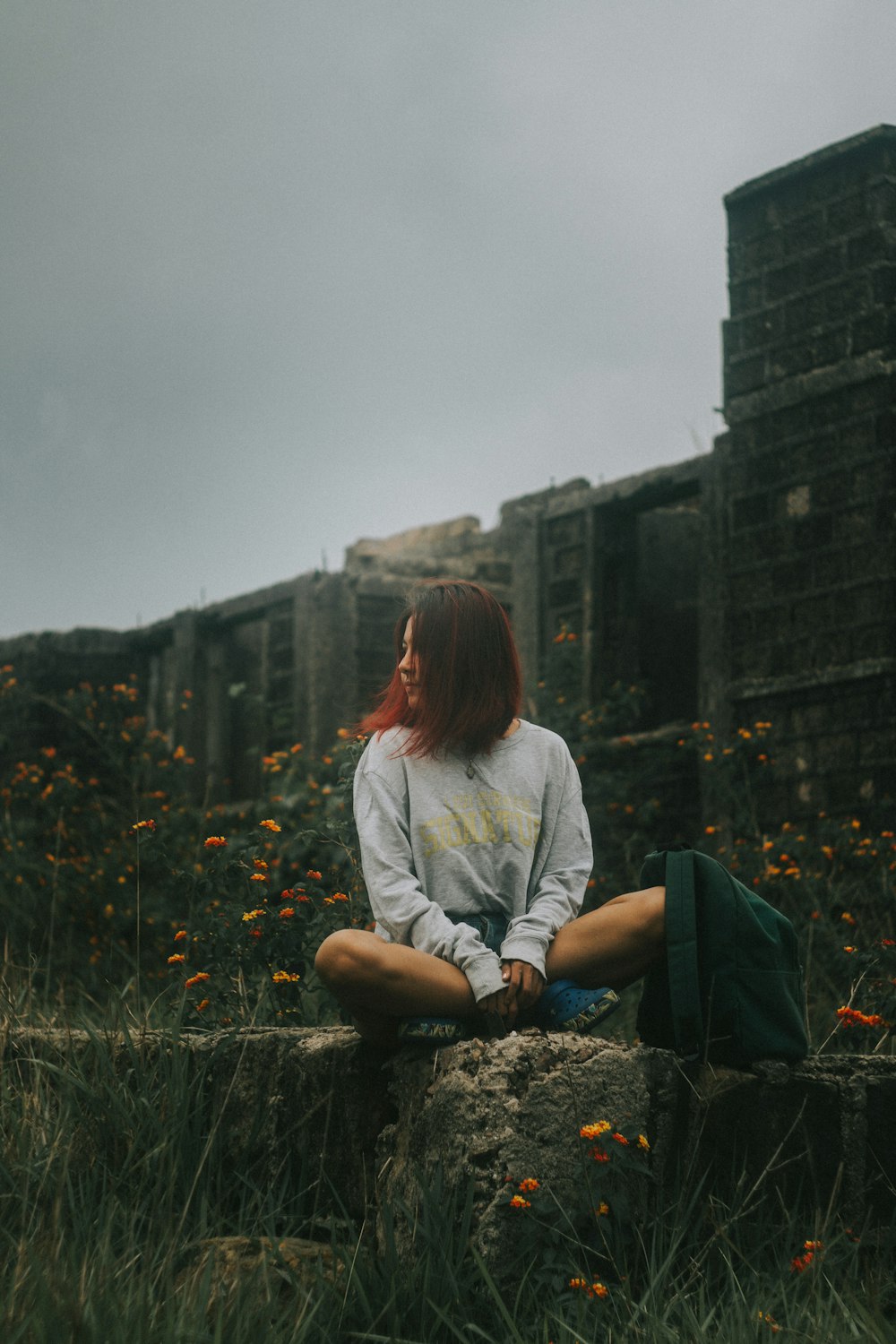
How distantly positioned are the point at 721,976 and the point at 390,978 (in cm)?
63

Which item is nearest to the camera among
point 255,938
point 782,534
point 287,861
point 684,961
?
point 684,961

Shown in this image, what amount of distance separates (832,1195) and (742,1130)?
28 centimetres

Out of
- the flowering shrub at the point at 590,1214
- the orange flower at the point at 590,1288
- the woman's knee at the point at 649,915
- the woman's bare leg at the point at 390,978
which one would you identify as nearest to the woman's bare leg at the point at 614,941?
the woman's knee at the point at 649,915

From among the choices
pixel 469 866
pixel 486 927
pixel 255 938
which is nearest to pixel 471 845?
pixel 469 866

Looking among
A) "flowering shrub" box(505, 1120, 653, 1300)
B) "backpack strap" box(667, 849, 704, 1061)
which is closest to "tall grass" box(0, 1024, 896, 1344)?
"flowering shrub" box(505, 1120, 653, 1300)

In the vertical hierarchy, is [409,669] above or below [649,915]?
above

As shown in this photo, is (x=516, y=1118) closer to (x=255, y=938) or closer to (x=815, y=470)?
(x=255, y=938)

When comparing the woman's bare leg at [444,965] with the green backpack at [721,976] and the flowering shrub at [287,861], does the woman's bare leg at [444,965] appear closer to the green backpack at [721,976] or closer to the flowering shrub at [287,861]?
the green backpack at [721,976]

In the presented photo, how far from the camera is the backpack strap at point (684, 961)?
2.79m

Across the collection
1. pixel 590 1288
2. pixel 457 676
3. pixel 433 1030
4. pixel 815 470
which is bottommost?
pixel 590 1288

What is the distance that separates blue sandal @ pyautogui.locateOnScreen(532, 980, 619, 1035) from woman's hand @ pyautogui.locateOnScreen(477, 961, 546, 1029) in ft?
0.29

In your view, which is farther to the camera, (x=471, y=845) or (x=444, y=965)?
(x=471, y=845)

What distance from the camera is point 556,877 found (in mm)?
3008

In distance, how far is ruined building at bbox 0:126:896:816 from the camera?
6.56 m
